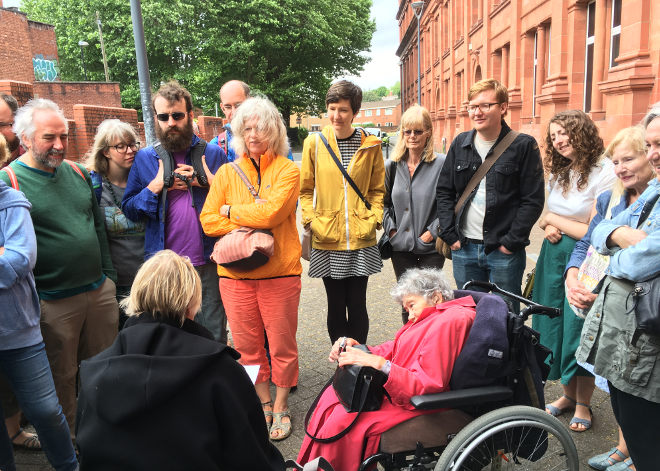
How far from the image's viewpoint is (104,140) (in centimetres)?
355

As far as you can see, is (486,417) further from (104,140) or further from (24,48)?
(24,48)

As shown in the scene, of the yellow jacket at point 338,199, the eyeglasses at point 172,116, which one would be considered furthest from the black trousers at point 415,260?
the eyeglasses at point 172,116

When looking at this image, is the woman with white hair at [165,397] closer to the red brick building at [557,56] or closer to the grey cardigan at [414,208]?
the grey cardigan at [414,208]

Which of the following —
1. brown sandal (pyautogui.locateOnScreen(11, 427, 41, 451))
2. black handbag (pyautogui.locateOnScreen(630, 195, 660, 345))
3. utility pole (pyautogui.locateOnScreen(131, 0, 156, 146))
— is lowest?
brown sandal (pyautogui.locateOnScreen(11, 427, 41, 451))

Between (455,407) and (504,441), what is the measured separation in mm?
304

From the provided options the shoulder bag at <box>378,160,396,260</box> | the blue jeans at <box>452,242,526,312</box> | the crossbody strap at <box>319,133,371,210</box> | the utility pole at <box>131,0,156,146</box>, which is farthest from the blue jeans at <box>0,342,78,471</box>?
the utility pole at <box>131,0,156,146</box>

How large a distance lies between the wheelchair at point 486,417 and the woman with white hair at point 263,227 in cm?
124

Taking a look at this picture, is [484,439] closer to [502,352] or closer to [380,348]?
[502,352]

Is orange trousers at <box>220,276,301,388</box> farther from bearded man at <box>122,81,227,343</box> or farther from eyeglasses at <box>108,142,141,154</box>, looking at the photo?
eyeglasses at <box>108,142,141,154</box>

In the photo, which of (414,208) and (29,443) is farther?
(414,208)

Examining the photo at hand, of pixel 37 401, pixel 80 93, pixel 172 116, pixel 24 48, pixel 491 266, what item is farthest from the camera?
pixel 24 48

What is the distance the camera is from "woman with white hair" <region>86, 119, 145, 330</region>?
354 cm

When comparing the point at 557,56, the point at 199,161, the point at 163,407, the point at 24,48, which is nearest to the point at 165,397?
the point at 163,407

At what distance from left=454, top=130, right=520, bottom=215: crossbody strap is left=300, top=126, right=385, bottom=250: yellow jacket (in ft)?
2.14
